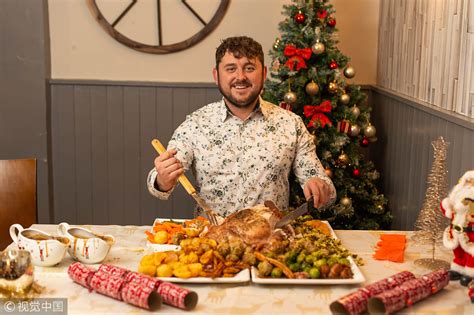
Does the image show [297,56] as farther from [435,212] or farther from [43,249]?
[43,249]

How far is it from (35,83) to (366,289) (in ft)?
9.71

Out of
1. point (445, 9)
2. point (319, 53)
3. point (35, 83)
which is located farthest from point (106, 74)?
point (445, 9)

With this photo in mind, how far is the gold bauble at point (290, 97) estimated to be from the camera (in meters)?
3.30

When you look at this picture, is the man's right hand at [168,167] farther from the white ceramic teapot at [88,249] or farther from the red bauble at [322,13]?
the red bauble at [322,13]

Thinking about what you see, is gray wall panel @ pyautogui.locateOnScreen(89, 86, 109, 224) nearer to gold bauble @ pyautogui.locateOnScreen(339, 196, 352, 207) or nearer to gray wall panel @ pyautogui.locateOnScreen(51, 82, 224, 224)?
gray wall panel @ pyautogui.locateOnScreen(51, 82, 224, 224)

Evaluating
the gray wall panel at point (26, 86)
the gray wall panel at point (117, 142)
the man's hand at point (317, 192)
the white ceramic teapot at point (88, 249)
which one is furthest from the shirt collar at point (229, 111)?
the gray wall panel at point (26, 86)

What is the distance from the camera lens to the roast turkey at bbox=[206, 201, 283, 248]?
6.01 ft

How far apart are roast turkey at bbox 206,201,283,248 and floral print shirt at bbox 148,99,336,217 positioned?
2.23 ft

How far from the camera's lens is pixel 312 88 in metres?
3.33

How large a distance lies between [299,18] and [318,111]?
487 mm

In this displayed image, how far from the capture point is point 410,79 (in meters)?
3.30

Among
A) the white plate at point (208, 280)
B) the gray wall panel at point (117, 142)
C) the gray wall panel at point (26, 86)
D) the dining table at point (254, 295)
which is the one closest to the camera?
the dining table at point (254, 295)

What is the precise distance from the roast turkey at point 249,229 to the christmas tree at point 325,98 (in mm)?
1476

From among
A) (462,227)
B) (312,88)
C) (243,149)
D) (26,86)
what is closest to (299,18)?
(312,88)
